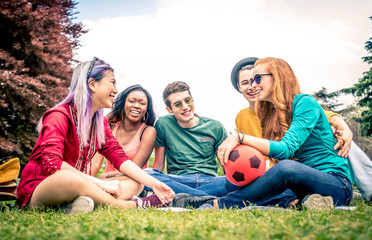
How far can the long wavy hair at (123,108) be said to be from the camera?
5227mm

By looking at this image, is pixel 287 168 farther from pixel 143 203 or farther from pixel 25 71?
pixel 25 71

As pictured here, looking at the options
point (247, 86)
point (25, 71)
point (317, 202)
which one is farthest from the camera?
point (25, 71)

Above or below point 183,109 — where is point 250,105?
above

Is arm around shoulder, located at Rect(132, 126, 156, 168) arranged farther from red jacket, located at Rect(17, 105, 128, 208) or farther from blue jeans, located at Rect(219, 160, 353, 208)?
blue jeans, located at Rect(219, 160, 353, 208)

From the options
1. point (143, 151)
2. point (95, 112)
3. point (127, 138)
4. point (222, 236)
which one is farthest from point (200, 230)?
point (127, 138)

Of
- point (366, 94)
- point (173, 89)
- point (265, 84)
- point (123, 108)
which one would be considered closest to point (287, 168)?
point (265, 84)

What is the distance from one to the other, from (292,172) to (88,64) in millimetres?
2838

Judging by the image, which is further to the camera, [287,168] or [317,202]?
[287,168]

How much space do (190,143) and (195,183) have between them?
827mm

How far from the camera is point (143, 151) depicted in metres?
4.70

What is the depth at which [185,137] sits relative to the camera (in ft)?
16.1

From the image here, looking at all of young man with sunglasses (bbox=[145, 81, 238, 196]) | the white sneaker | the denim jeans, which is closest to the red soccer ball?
the denim jeans

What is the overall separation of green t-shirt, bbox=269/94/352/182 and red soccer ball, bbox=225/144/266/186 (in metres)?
0.18

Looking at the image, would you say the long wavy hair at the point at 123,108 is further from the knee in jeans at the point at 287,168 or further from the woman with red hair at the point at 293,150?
the knee in jeans at the point at 287,168
